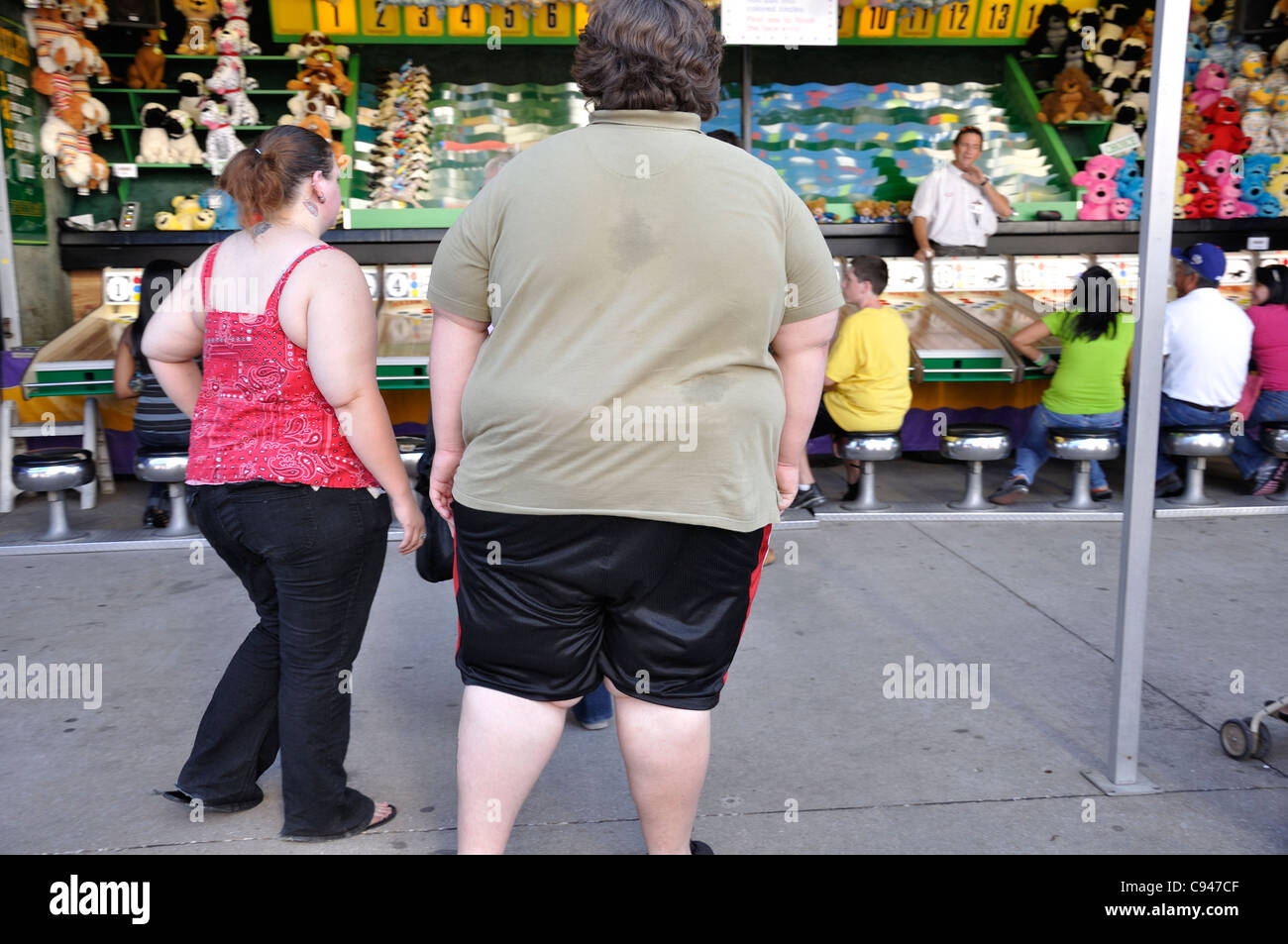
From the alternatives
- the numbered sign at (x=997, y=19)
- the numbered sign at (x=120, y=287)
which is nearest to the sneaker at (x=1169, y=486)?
the numbered sign at (x=997, y=19)

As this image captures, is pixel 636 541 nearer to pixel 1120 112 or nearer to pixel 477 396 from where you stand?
pixel 477 396

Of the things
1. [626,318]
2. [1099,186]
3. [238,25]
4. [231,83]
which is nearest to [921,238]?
[1099,186]

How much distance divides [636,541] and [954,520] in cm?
406

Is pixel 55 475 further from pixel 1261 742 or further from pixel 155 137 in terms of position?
pixel 1261 742

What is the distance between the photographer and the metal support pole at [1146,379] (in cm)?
252

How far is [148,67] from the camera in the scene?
295 inches

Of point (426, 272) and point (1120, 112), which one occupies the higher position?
point (1120, 112)

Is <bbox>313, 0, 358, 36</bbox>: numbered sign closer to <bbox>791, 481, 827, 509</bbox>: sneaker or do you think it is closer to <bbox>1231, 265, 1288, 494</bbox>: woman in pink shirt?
<bbox>791, 481, 827, 509</bbox>: sneaker

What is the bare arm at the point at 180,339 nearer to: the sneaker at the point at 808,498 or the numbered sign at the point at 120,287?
the sneaker at the point at 808,498

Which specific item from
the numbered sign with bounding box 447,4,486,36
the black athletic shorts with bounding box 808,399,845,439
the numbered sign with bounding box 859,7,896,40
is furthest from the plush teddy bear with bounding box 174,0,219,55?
the black athletic shorts with bounding box 808,399,845,439

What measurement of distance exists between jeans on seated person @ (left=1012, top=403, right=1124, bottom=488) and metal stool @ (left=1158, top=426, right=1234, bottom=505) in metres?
0.28

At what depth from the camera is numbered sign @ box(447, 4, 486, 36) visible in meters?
7.90

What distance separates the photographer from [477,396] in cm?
181
